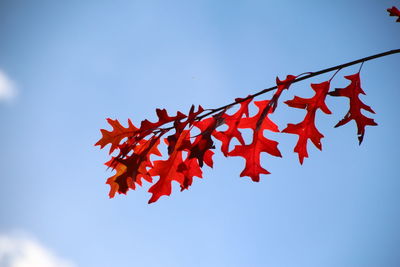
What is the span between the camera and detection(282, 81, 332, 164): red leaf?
1.91m

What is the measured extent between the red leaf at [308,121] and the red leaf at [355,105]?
0.28 ft

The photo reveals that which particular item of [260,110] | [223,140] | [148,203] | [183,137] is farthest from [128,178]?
[260,110]

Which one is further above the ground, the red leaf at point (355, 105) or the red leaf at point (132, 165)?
the red leaf at point (355, 105)

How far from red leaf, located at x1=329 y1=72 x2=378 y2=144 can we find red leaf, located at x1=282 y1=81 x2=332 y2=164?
0.28 feet

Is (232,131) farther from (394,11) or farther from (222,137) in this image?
(394,11)

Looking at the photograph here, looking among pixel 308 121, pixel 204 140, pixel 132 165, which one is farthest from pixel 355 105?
pixel 132 165

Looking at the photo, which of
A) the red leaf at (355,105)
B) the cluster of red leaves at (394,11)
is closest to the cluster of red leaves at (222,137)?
the red leaf at (355,105)

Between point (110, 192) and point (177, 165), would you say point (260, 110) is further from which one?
point (110, 192)

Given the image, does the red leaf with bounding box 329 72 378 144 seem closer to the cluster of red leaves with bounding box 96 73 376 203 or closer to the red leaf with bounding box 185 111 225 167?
the cluster of red leaves with bounding box 96 73 376 203

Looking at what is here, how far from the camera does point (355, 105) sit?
191 cm

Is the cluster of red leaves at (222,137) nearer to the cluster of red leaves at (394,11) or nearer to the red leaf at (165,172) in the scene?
the red leaf at (165,172)

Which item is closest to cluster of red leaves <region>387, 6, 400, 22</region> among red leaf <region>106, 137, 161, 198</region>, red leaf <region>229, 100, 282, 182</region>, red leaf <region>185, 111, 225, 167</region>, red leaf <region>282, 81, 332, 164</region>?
red leaf <region>282, 81, 332, 164</region>

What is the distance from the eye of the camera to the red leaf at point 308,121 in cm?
191

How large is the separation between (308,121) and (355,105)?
0.31m
